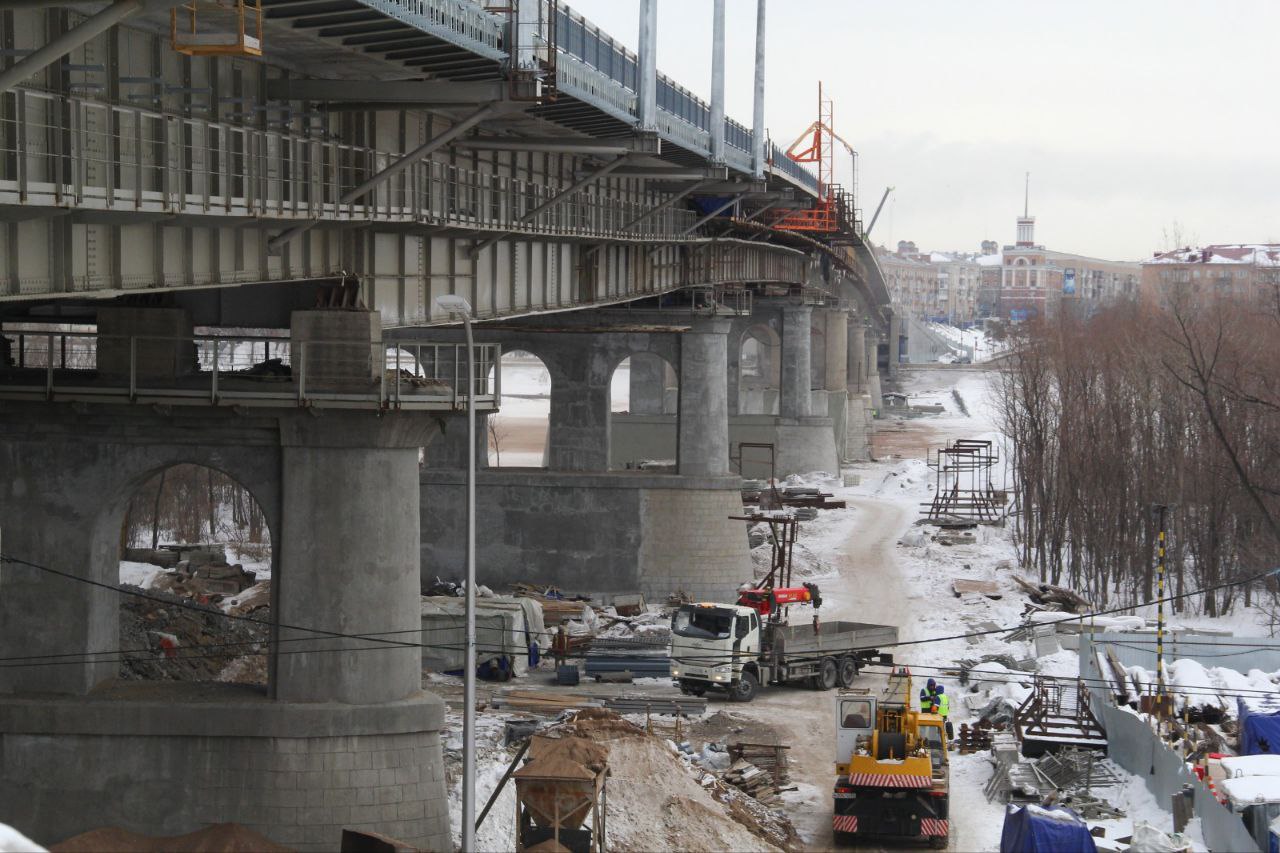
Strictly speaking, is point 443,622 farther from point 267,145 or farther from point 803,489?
point 803,489

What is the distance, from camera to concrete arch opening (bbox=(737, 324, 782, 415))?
9338 cm

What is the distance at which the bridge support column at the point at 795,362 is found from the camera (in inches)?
3061

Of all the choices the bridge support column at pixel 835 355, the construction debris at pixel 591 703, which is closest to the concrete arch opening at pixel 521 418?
the bridge support column at pixel 835 355

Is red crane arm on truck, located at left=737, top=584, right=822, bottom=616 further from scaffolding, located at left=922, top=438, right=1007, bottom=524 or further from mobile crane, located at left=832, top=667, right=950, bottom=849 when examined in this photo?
scaffolding, located at left=922, top=438, right=1007, bottom=524

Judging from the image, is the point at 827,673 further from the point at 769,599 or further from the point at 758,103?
the point at 758,103

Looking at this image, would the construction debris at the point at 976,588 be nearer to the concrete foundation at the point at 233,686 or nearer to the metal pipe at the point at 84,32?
the concrete foundation at the point at 233,686

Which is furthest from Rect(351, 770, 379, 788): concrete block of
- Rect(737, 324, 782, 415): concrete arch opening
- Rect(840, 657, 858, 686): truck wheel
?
Rect(737, 324, 782, 415): concrete arch opening

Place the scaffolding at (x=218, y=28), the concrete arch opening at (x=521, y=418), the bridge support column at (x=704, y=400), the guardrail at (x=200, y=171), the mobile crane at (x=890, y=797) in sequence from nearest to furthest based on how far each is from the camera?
1. the scaffolding at (x=218, y=28)
2. the guardrail at (x=200, y=171)
3. the mobile crane at (x=890, y=797)
4. the bridge support column at (x=704, y=400)
5. the concrete arch opening at (x=521, y=418)

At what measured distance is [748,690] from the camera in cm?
3506

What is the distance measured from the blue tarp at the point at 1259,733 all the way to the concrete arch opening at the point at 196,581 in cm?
1555

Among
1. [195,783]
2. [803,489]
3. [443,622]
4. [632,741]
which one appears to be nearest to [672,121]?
[443,622]

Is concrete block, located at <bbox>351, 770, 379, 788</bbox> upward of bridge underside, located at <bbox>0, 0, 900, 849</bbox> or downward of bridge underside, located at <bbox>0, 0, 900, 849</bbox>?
downward

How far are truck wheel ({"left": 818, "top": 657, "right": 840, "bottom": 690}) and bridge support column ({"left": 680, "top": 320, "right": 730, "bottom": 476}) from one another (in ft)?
43.8

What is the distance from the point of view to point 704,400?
165 feet
